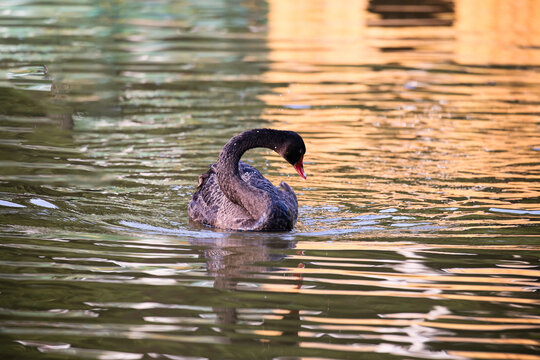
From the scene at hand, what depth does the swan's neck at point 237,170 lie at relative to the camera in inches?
329

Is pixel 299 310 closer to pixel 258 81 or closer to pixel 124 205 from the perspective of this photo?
pixel 124 205

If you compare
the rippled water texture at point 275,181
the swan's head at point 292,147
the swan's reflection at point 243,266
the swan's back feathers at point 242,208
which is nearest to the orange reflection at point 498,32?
the rippled water texture at point 275,181

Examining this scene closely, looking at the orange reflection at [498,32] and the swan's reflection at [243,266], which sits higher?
the orange reflection at [498,32]

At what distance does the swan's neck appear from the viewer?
27.5 feet

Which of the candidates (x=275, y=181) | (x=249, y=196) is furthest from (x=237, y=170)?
(x=275, y=181)

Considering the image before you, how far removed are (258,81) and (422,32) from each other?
8359 mm

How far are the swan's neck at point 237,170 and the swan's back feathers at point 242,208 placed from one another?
94 mm

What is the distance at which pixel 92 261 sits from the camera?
700cm

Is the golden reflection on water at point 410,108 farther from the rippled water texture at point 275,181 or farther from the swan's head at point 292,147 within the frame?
the swan's head at point 292,147

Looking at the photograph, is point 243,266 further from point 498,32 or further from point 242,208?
point 498,32

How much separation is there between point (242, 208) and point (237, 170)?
1.17 ft

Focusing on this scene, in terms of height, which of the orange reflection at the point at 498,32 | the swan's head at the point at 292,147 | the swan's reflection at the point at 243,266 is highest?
the swan's head at the point at 292,147

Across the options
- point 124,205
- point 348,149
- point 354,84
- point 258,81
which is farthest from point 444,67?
point 124,205

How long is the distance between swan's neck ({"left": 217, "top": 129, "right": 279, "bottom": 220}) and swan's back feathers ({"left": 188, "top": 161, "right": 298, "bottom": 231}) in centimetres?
9
